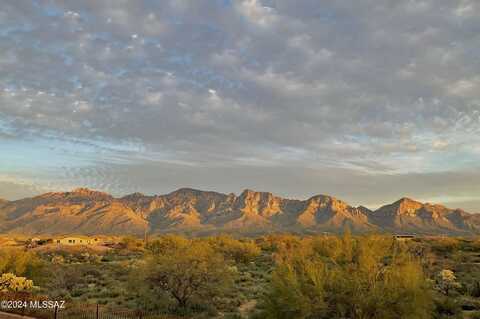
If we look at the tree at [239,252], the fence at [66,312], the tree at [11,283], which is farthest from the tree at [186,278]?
the tree at [239,252]

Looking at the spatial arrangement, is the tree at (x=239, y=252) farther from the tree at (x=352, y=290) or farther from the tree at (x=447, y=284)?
the tree at (x=352, y=290)

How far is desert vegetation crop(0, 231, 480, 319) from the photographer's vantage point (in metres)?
16.9

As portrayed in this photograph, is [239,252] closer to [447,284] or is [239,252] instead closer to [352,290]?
[447,284]

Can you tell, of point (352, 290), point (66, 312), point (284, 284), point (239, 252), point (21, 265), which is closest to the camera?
point (352, 290)

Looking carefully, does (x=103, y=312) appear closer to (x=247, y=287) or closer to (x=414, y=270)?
(x=414, y=270)

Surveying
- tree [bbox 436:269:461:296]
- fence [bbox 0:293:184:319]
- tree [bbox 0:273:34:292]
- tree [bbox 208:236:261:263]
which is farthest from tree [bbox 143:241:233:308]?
tree [bbox 208:236:261:263]

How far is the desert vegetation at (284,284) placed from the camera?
667 inches

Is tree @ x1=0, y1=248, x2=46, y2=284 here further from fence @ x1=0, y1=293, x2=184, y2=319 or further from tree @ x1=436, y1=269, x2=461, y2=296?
tree @ x1=436, y1=269, x2=461, y2=296

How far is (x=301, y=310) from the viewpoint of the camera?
55.0 ft

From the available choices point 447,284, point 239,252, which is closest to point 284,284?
point 447,284

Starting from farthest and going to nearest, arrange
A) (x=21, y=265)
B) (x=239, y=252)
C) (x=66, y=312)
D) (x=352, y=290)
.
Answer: (x=239, y=252) < (x=21, y=265) < (x=66, y=312) < (x=352, y=290)

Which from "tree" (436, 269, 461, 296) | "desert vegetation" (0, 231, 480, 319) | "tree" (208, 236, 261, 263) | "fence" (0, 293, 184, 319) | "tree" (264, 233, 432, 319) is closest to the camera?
"tree" (264, 233, 432, 319)

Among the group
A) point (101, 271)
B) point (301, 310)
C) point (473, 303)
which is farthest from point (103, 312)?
point (101, 271)

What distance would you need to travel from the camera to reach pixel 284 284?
17906mm
